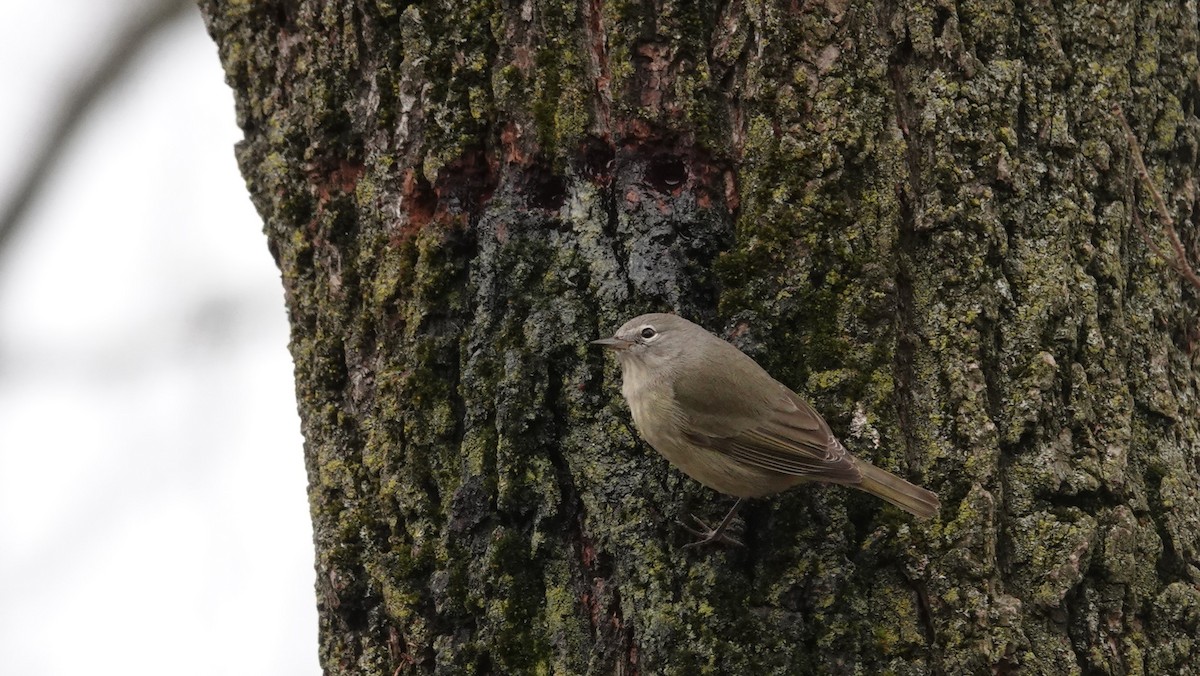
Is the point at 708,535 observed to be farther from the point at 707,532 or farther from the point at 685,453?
the point at 685,453

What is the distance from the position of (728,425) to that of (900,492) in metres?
0.78

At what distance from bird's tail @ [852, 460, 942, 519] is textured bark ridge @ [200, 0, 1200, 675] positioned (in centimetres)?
7

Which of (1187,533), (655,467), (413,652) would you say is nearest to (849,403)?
(655,467)

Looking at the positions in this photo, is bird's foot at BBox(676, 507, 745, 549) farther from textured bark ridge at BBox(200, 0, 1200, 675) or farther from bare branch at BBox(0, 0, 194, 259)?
bare branch at BBox(0, 0, 194, 259)

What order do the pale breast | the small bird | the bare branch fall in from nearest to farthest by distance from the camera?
1. the small bird
2. the pale breast
3. the bare branch

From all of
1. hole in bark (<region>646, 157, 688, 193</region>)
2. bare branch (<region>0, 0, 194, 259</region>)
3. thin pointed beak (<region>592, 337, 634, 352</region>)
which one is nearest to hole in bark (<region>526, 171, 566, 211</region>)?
hole in bark (<region>646, 157, 688, 193</region>)

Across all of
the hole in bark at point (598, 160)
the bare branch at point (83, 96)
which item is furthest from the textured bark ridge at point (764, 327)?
the bare branch at point (83, 96)

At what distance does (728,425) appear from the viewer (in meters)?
3.58

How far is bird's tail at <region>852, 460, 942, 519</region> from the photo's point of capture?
2.87m

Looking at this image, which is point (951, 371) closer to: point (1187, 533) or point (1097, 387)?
point (1097, 387)

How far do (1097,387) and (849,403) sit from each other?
0.67m

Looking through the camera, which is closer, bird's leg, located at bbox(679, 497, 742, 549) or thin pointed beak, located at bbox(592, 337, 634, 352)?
bird's leg, located at bbox(679, 497, 742, 549)

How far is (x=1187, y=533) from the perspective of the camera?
10.3 feet

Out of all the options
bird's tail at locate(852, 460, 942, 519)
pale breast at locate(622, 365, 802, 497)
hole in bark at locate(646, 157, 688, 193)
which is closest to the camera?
bird's tail at locate(852, 460, 942, 519)
